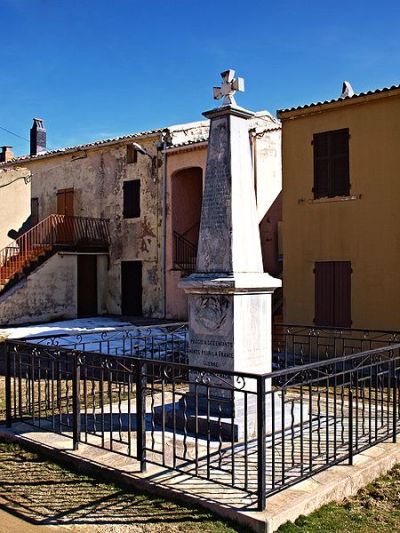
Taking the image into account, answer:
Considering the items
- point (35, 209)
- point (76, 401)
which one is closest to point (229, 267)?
point (76, 401)

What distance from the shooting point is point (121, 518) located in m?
4.37

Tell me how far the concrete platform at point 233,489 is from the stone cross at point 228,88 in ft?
13.3

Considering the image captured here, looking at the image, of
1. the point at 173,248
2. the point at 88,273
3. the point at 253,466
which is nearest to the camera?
the point at 253,466

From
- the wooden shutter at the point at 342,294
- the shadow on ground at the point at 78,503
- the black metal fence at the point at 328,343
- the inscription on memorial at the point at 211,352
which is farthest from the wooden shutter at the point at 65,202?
the shadow on ground at the point at 78,503

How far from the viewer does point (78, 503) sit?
15.3ft

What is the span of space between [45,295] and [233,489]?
1675 centimetres

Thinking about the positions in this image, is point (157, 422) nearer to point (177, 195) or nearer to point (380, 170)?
point (380, 170)

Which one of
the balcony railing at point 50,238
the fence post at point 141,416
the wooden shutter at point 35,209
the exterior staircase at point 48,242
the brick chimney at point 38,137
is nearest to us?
the fence post at point 141,416

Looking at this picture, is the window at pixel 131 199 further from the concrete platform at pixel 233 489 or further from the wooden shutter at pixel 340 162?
the concrete platform at pixel 233 489

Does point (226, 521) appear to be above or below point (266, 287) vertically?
below

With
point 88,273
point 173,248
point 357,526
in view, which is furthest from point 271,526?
point 88,273

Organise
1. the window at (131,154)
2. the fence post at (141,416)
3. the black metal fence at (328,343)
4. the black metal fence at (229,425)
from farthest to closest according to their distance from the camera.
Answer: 1. the window at (131,154)
2. the black metal fence at (328,343)
3. the fence post at (141,416)
4. the black metal fence at (229,425)

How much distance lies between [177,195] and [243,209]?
44.7 feet

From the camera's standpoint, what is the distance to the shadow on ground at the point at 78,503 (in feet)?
14.1
